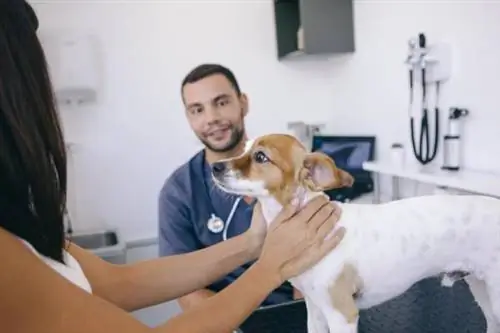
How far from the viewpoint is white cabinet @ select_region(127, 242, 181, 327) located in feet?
8.53

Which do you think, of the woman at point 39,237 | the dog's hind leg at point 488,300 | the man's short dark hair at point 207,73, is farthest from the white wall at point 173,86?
the woman at point 39,237

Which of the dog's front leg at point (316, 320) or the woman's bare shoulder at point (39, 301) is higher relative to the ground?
the woman's bare shoulder at point (39, 301)

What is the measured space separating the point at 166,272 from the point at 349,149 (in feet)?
5.12

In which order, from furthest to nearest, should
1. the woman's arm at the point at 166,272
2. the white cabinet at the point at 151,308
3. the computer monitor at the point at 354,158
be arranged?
the white cabinet at the point at 151,308, the computer monitor at the point at 354,158, the woman's arm at the point at 166,272

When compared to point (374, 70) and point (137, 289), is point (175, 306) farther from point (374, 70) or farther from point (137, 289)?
point (137, 289)

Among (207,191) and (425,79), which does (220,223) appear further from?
(425,79)

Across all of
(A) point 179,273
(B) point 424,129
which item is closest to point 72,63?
(B) point 424,129

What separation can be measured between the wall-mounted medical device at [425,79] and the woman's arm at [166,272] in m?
1.09

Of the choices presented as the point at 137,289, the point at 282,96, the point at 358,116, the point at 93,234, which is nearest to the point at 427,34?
the point at 358,116

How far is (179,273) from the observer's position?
42.3 inches

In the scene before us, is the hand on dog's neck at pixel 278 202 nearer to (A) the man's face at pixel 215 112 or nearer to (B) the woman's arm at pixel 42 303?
(B) the woman's arm at pixel 42 303

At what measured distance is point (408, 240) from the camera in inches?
36.3

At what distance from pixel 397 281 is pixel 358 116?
1.67 meters

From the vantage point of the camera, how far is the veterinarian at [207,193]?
1.54 meters
